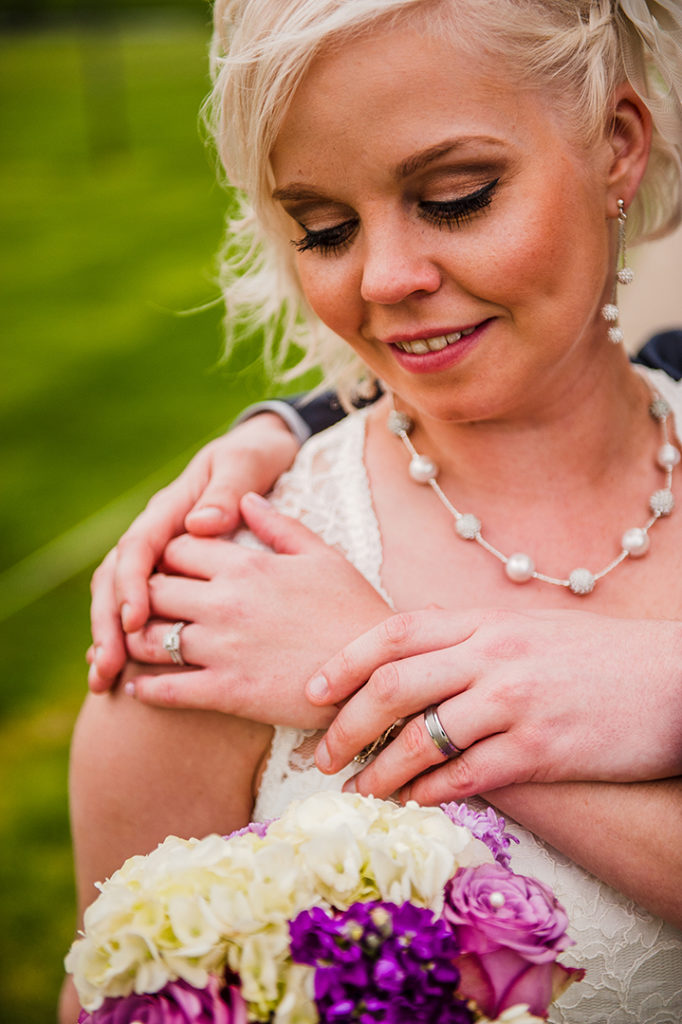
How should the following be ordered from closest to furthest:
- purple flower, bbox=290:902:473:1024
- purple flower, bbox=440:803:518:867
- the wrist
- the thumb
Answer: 1. purple flower, bbox=290:902:473:1024
2. purple flower, bbox=440:803:518:867
3. the thumb
4. the wrist

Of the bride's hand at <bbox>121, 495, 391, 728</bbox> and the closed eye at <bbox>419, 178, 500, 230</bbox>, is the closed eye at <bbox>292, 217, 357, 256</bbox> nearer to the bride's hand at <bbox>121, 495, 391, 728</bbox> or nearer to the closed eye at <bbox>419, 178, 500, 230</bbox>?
the closed eye at <bbox>419, 178, 500, 230</bbox>

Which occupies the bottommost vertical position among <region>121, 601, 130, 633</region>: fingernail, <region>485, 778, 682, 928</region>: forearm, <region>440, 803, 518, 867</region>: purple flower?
<region>485, 778, 682, 928</region>: forearm

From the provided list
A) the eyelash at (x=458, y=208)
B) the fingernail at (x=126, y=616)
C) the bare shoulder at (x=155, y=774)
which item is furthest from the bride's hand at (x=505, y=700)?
→ the eyelash at (x=458, y=208)

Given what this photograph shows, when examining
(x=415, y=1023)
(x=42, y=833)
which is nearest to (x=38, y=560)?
(x=42, y=833)

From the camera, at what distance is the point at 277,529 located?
6.25ft

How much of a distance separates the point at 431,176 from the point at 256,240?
2.21 feet

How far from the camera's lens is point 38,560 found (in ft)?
19.5

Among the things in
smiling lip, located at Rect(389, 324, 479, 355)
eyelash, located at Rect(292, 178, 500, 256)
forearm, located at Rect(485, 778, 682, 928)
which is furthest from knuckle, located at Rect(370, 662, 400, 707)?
eyelash, located at Rect(292, 178, 500, 256)

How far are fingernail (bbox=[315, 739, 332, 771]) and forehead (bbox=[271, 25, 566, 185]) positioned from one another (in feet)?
3.12

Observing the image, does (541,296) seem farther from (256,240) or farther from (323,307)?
(256,240)

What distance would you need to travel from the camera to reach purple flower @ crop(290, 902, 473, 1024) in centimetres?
A: 95

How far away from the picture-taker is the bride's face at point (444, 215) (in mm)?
1575

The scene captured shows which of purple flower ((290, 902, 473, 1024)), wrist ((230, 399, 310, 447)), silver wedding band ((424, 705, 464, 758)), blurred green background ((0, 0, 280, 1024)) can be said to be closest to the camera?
purple flower ((290, 902, 473, 1024))

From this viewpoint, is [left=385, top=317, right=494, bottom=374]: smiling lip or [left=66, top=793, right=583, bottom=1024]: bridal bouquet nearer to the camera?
[left=66, top=793, right=583, bottom=1024]: bridal bouquet
